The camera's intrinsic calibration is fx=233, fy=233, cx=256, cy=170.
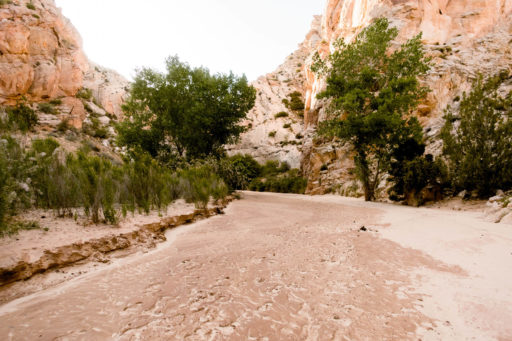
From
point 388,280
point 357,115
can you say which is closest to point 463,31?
point 357,115

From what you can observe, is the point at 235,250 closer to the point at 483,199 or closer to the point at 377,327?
the point at 377,327

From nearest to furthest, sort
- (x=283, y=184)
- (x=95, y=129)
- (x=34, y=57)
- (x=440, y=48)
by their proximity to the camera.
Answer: (x=440, y=48)
(x=34, y=57)
(x=95, y=129)
(x=283, y=184)

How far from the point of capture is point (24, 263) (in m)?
2.10

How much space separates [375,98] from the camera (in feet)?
31.2

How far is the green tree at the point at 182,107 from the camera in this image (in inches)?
579

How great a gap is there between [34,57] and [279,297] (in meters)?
23.9

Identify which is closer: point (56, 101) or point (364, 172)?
point (364, 172)

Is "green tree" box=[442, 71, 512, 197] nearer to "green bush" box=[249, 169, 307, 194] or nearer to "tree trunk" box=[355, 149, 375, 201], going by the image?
"tree trunk" box=[355, 149, 375, 201]

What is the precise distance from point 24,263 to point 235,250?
6.58ft

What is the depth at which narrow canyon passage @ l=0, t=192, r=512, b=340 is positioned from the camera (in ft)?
4.48

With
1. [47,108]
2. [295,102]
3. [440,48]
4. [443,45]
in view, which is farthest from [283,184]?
[47,108]

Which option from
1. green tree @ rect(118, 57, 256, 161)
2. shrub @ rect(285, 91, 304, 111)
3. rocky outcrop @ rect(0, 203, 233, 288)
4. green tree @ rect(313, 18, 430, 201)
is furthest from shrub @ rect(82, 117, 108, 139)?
shrub @ rect(285, 91, 304, 111)

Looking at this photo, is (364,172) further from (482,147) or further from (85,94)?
(85,94)

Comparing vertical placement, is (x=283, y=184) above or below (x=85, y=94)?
below
